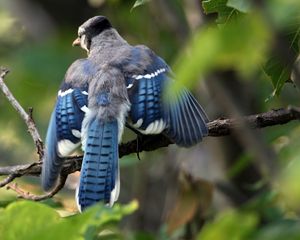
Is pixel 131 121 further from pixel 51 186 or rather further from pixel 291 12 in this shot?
pixel 291 12

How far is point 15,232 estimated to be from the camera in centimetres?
188

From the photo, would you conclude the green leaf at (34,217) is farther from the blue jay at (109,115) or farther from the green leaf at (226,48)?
the blue jay at (109,115)

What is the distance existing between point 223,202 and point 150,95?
1.56 metres

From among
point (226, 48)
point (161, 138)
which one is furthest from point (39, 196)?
point (226, 48)

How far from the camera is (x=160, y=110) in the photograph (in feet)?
11.2

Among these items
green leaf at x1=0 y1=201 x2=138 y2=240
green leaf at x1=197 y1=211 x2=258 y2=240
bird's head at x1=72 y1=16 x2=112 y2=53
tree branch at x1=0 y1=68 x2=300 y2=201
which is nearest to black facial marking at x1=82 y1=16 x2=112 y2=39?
bird's head at x1=72 y1=16 x2=112 y2=53

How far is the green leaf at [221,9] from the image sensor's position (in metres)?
2.59

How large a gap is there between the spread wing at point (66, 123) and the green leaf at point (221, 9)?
2.96 ft

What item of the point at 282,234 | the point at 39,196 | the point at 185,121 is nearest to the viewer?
the point at 282,234

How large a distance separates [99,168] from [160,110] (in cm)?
40

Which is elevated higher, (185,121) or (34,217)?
(34,217)

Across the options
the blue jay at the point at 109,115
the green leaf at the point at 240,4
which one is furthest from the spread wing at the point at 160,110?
the green leaf at the point at 240,4

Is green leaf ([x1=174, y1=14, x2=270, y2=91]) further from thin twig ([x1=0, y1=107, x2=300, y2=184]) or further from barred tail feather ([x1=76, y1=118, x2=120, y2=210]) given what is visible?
barred tail feather ([x1=76, y1=118, x2=120, y2=210])

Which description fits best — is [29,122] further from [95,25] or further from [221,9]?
[95,25]
